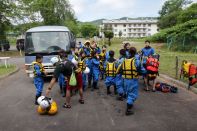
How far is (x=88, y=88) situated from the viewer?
11.5 metres

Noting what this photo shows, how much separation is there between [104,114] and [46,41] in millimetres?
6881

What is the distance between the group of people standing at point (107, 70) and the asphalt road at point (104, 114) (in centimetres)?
43

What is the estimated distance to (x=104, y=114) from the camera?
7875 millimetres

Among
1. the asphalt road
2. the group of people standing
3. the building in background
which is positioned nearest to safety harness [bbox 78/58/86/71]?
the group of people standing

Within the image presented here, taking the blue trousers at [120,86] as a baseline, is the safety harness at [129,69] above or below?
above

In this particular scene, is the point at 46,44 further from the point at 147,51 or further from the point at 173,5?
the point at 173,5

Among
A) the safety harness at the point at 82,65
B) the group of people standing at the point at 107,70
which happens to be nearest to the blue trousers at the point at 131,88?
the group of people standing at the point at 107,70

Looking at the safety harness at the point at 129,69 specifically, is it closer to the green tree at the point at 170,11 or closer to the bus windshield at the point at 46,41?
the bus windshield at the point at 46,41

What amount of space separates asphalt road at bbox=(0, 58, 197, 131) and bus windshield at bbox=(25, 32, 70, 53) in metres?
3.25

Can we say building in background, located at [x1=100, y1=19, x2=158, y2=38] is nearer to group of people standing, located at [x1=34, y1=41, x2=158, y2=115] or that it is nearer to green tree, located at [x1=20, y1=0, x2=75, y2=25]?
green tree, located at [x1=20, y1=0, x2=75, y2=25]

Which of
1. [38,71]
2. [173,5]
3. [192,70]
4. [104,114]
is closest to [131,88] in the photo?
[104,114]

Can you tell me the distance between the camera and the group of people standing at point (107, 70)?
303 inches

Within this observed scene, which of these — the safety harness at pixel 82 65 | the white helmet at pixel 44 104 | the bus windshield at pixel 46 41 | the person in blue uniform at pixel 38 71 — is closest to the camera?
the white helmet at pixel 44 104

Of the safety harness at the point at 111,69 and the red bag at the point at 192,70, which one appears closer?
the safety harness at the point at 111,69
